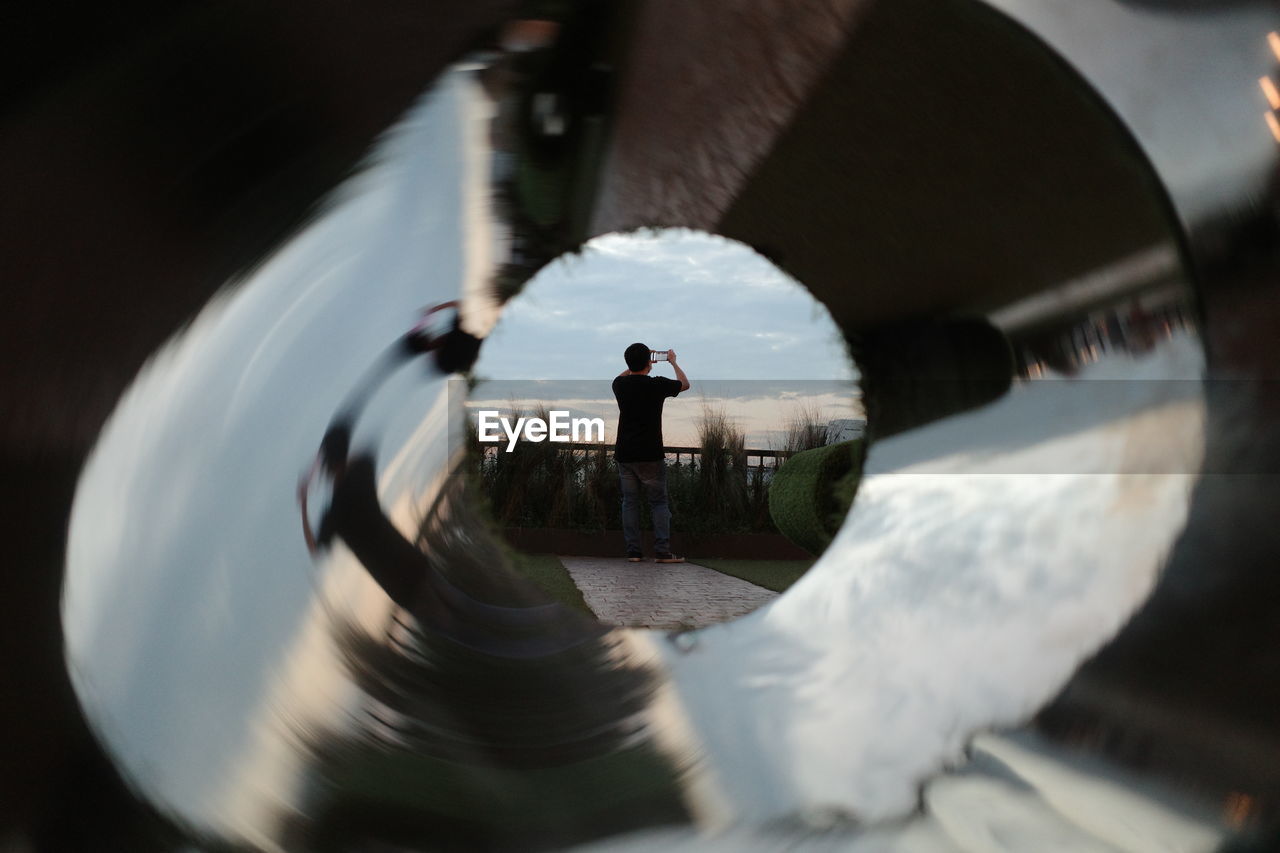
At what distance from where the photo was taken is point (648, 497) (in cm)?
608

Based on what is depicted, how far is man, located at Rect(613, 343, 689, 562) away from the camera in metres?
5.56

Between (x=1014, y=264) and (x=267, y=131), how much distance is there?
154 cm

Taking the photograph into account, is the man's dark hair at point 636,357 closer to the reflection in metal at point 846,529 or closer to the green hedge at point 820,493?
the green hedge at point 820,493

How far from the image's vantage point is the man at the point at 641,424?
5562 millimetres

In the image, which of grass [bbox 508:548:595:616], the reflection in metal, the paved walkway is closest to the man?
the paved walkway

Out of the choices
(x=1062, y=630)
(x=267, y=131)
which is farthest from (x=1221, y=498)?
(x=267, y=131)

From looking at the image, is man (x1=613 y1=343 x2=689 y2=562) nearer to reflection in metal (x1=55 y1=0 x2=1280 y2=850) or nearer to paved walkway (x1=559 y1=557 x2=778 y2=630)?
paved walkway (x1=559 y1=557 x2=778 y2=630)

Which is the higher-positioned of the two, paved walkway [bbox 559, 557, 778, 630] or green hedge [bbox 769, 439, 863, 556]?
green hedge [bbox 769, 439, 863, 556]

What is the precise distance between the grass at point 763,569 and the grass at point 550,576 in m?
1.09

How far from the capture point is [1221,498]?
1370 millimetres

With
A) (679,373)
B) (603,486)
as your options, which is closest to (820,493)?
(679,373)

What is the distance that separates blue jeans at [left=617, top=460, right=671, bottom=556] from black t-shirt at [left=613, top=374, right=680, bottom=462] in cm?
8

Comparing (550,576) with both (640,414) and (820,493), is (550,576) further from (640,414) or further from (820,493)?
(820,493)

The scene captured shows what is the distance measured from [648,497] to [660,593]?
116 cm
